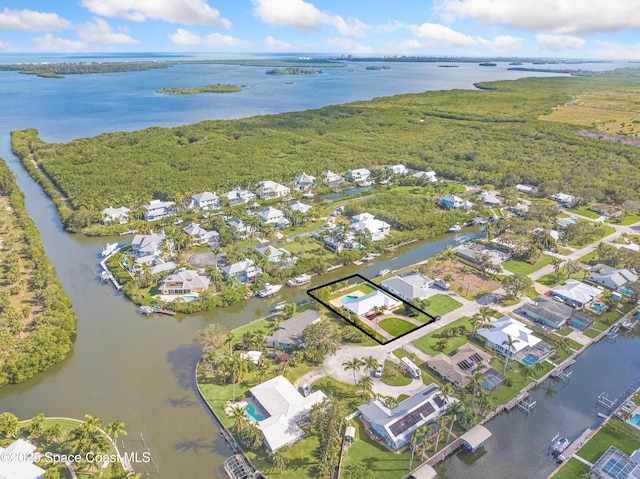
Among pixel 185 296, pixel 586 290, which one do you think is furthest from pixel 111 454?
pixel 586 290

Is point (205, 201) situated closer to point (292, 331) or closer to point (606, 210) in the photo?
point (292, 331)

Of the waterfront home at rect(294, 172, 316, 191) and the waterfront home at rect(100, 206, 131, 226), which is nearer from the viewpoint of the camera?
the waterfront home at rect(100, 206, 131, 226)

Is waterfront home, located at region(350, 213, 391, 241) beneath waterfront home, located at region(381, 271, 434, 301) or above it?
above

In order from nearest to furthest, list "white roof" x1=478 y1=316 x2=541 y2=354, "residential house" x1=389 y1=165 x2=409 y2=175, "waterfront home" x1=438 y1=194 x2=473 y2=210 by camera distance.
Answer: "white roof" x1=478 y1=316 x2=541 y2=354 → "waterfront home" x1=438 y1=194 x2=473 y2=210 → "residential house" x1=389 y1=165 x2=409 y2=175

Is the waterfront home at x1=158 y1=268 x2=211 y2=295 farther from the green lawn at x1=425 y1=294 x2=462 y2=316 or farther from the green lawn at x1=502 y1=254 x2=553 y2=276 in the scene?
the green lawn at x1=502 y1=254 x2=553 y2=276

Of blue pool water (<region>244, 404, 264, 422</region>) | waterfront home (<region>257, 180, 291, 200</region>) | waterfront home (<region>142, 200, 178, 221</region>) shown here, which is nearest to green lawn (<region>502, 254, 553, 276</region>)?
blue pool water (<region>244, 404, 264, 422</region>)

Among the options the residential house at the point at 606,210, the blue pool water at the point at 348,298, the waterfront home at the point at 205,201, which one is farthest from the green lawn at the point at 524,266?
the waterfront home at the point at 205,201

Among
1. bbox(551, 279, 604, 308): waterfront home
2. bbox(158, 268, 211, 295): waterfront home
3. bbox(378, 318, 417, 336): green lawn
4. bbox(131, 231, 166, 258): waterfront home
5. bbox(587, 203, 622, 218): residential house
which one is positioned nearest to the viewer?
bbox(378, 318, 417, 336): green lawn

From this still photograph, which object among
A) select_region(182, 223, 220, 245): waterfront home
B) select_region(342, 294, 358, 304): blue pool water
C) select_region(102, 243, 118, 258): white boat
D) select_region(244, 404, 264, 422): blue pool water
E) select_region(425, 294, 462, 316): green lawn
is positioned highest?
select_region(182, 223, 220, 245): waterfront home
